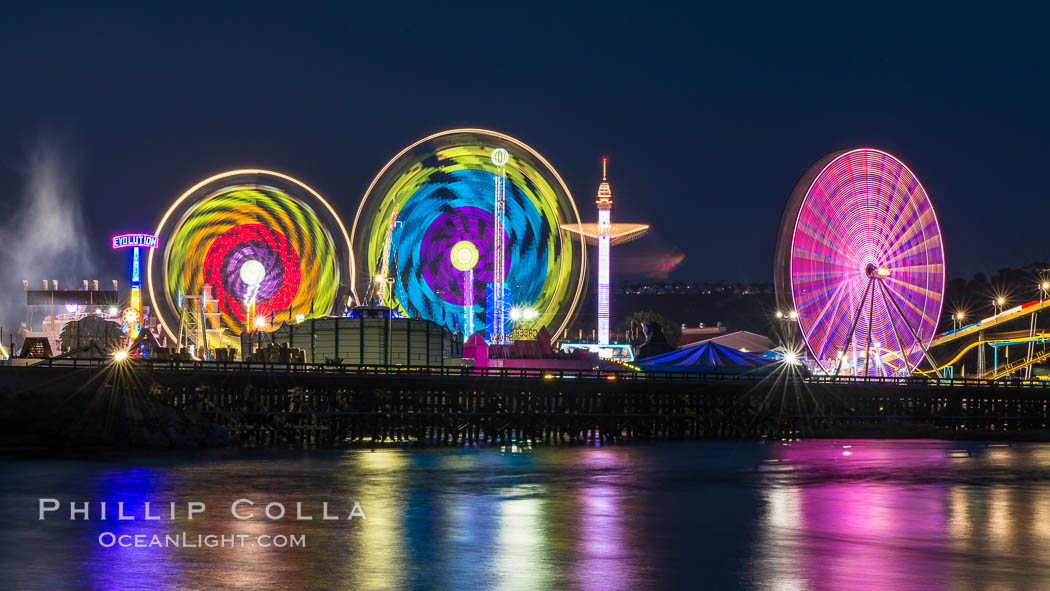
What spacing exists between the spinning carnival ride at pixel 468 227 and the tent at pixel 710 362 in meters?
13.4

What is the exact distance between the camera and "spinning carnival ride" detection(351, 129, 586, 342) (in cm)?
9650

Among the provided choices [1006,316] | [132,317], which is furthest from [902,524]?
[132,317]

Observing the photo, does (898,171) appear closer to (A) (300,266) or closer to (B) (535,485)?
(B) (535,485)

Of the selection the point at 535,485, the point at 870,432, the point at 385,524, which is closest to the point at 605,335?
the point at 870,432

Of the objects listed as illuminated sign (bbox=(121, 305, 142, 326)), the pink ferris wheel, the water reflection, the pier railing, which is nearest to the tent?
the pier railing

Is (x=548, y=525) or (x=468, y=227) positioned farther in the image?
(x=468, y=227)

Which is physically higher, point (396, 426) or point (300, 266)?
point (300, 266)

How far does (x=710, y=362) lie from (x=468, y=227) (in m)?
26.6

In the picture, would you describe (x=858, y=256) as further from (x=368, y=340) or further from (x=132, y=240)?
(x=132, y=240)

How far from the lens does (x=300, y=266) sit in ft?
326

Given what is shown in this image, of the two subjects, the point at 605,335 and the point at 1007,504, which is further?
the point at 605,335

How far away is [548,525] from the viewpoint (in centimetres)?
2723

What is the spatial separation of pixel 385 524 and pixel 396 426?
35.8 metres

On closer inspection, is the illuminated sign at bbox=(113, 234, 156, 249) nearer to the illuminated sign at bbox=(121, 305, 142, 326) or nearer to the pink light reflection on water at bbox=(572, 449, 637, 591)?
the illuminated sign at bbox=(121, 305, 142, 326)
